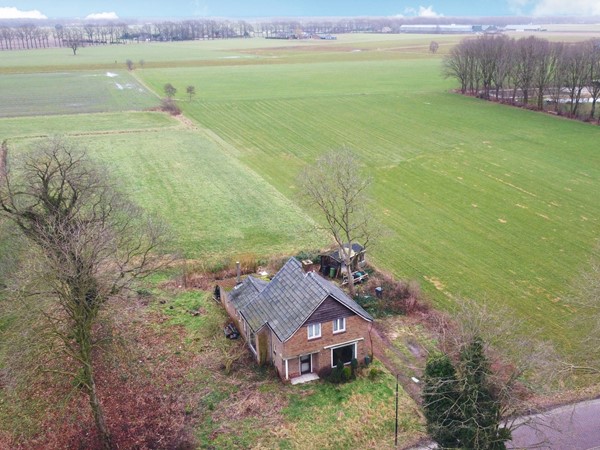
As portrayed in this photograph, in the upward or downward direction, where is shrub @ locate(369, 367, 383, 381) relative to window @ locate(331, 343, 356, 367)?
downward

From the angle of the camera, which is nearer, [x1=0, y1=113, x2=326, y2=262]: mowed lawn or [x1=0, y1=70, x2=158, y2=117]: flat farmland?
[x1=0, y1=113, x2=326, y2=262]: mowed lawn

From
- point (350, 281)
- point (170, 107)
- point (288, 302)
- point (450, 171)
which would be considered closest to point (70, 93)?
point (170, 107)

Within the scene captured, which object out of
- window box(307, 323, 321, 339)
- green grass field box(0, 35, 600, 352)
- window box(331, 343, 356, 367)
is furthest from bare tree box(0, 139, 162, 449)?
green grass field box(0, 35, 600, 352)

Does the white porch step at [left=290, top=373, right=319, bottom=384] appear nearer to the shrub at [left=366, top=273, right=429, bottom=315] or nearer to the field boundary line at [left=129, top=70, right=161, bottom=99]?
the shrub at [left=366, top=273, right=429, bottom=315]

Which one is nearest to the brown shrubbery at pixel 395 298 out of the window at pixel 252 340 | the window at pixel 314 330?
the window at pixel 314 330

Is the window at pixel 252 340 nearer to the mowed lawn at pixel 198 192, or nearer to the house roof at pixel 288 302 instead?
the house roof at pixel 288 302

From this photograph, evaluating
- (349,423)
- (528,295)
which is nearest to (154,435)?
(349,423)
